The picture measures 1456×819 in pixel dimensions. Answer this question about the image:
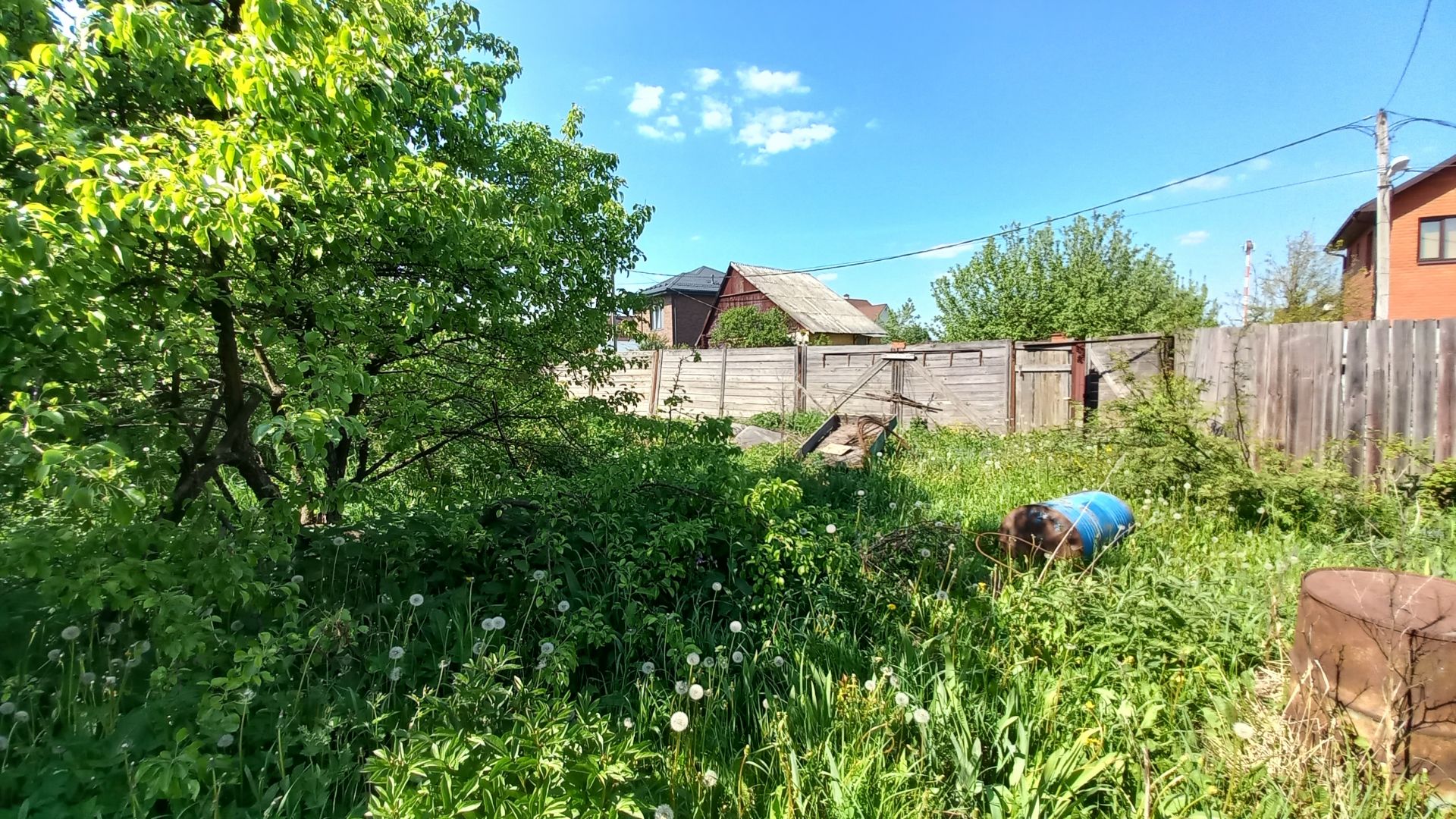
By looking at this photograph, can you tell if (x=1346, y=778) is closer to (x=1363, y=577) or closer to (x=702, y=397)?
(x=1363, y=577)

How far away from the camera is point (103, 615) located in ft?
7.68

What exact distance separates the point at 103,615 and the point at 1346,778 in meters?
4.34

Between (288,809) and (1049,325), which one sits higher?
(1049,325)

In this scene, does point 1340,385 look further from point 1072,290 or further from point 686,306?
point 686,306

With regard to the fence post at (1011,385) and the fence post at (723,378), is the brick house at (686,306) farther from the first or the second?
the fence post at (1011,385)

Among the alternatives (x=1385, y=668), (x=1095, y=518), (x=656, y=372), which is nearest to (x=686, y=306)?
(x=656, y=372)

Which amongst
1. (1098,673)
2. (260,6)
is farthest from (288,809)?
(1098,673)

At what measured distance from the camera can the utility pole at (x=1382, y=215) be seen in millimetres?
12555

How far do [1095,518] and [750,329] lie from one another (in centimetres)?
2316

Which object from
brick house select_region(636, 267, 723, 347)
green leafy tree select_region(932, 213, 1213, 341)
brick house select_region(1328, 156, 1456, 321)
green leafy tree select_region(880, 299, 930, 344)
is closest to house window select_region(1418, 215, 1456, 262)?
brick house select_region(1328, 156, 1456, 321)

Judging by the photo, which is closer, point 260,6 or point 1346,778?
point 260,6

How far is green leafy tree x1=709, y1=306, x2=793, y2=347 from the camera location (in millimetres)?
26172

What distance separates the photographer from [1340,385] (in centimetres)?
520

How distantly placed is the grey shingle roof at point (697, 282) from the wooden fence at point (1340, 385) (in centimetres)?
3470
